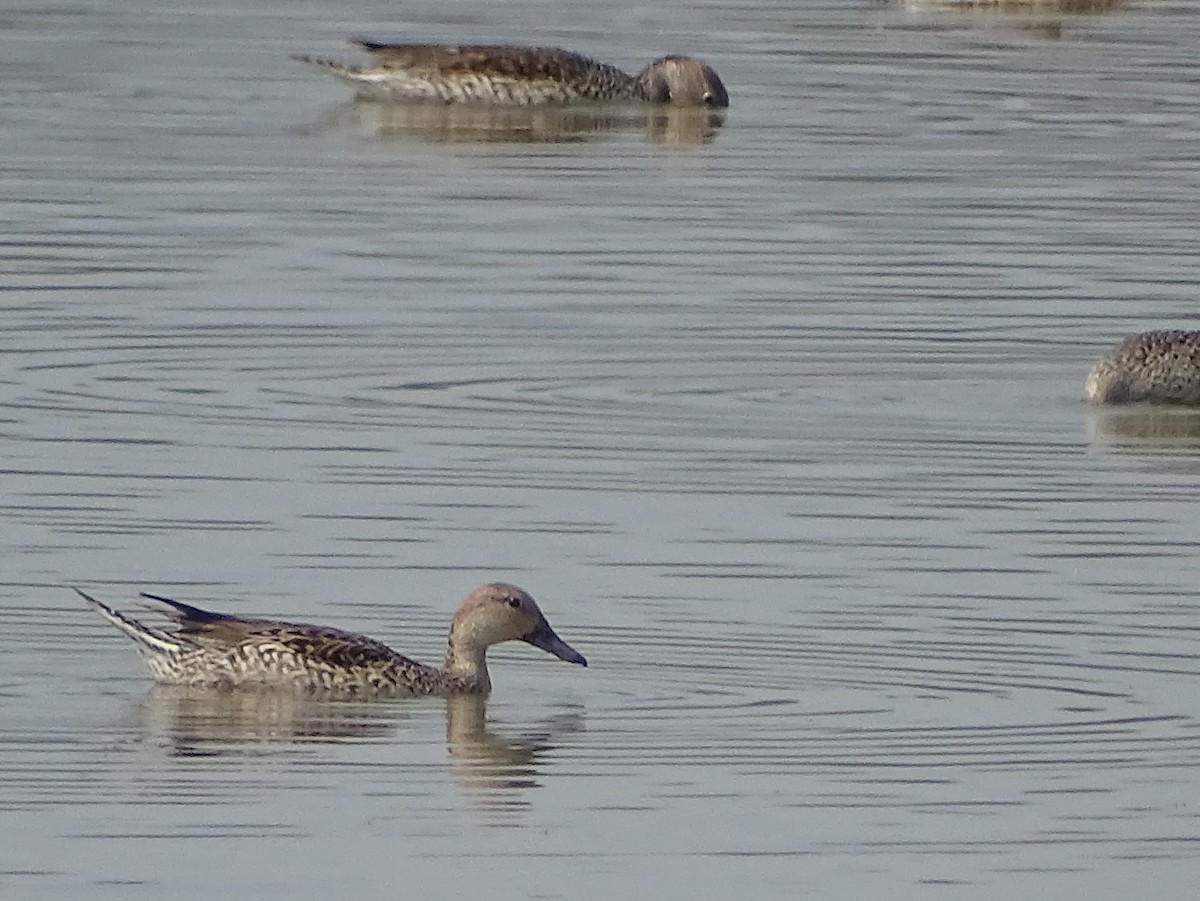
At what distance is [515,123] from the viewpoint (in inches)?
971

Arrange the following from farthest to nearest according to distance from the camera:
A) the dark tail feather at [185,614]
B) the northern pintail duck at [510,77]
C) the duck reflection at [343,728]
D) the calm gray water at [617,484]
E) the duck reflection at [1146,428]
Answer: the northern pintail duck at [510,77], the duck reflection at [1146,428], the dark tail feather at [185,614], the duck reflection at [343,728], the calm gray water at [617,484]

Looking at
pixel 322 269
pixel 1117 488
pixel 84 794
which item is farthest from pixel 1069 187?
pixel 84 794

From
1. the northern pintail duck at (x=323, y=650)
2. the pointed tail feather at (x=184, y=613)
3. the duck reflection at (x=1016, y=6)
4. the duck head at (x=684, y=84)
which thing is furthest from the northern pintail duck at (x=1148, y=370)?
the duck reflection at (x=1016, y=6)

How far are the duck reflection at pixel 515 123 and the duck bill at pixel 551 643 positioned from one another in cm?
1252

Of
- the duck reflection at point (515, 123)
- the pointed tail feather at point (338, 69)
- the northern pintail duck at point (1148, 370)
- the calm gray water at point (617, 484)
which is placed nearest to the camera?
the calm gray water at point (617, 484)

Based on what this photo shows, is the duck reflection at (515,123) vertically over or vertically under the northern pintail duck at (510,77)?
under

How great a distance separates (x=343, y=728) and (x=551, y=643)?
1.86 ft

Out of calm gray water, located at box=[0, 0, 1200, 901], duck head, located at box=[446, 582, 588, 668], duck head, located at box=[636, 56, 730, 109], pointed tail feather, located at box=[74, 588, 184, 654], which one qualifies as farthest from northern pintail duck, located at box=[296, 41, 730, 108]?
pointed tail feather, located at box=[74, 588, 184, 654]

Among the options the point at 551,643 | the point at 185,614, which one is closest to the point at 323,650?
the point at 185,614

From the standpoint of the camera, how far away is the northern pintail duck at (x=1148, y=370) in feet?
50.4

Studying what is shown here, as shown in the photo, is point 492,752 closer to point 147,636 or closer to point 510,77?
point 147,636

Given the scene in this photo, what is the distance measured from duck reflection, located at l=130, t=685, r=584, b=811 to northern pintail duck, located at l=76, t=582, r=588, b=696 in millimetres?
59

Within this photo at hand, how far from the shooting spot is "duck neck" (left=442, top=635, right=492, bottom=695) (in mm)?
10984

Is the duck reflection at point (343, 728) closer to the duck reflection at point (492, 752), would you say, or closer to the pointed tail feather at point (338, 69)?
the duck reflection at point (492, 752)
